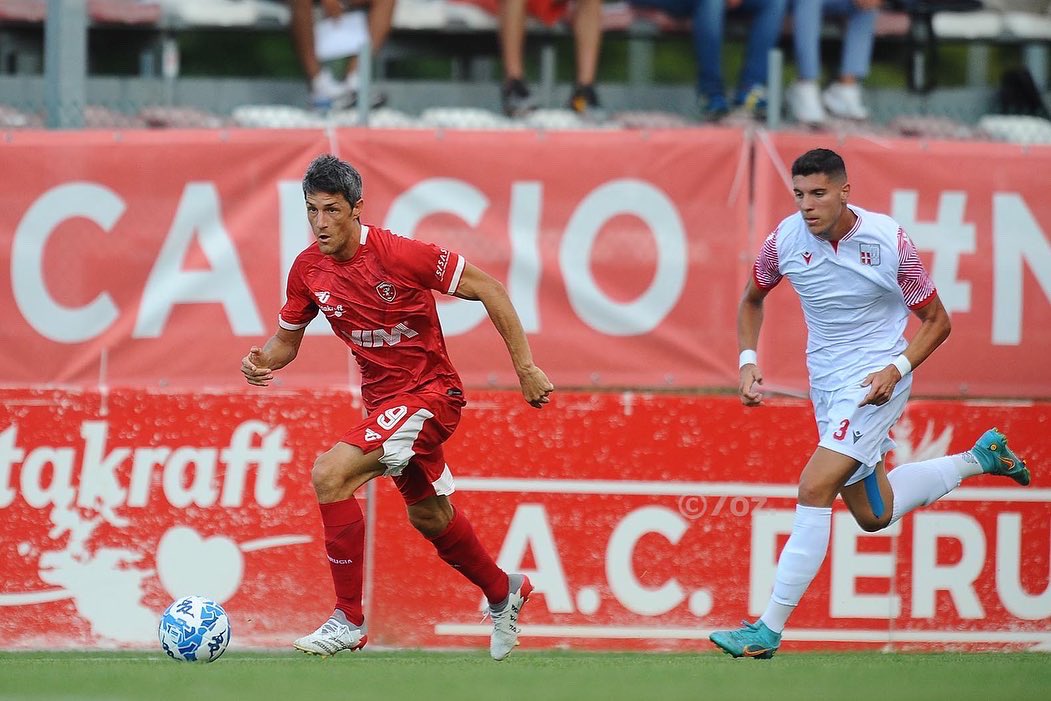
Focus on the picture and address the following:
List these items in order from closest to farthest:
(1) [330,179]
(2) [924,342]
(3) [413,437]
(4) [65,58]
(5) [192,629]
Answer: (1) [330,179]
(5) [192,629]
(3) [413,437]
(2) [924,342]
(4) [65,58]

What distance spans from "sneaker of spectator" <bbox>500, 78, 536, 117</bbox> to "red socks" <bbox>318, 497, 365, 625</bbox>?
415 centimetres

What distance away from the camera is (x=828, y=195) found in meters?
6.41

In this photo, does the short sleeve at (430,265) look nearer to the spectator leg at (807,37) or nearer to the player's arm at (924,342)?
the player's arm at (924,342)

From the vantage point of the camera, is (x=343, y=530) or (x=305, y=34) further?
(x=305, y=34)

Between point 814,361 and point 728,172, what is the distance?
183 centimetres

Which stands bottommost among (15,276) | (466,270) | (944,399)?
(944,399)

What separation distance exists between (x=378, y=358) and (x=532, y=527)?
1.72m

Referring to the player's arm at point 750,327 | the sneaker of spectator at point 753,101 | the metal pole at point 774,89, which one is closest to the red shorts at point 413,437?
the player's arm at point 750,327

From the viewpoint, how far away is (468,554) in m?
6.65

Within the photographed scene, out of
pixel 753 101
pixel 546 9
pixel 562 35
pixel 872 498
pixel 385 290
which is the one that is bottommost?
pixel 872 498

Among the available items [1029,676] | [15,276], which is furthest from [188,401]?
[1029,676]

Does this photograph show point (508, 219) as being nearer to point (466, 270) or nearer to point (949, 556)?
point (466, 270)

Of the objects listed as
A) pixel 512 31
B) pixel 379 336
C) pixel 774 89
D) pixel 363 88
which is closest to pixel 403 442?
pixel 379 336

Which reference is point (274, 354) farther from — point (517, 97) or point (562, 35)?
point (562, 35)
